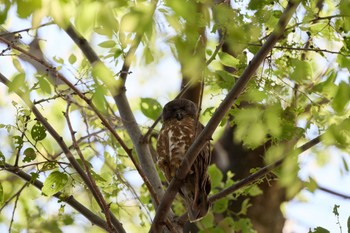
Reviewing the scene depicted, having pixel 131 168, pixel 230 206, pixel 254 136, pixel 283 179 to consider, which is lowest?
pixel 283 179

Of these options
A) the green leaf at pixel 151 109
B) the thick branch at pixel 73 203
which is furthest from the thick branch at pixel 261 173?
the green leaf at pixel 151 109

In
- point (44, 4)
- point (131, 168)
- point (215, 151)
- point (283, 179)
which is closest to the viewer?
point (44, 4)

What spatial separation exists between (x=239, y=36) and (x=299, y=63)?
0.37m

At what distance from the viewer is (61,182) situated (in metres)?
2.95

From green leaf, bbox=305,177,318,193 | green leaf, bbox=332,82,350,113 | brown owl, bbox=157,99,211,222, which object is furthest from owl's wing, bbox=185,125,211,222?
green leaf, bbox=332,82,350,113

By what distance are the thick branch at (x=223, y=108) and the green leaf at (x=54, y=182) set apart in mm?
476

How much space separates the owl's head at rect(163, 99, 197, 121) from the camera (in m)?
4.34

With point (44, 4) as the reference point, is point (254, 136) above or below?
below

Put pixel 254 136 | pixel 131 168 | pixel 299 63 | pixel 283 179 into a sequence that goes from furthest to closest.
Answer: pixel 131 168 → pixel 299 63 → pixel 254 136 → pixel 283 179

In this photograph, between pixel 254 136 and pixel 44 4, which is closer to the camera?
pixel 44 4

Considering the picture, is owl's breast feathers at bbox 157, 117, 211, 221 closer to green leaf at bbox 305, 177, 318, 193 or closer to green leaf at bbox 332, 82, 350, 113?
green leaf at bbox 305, 177, 318, 193

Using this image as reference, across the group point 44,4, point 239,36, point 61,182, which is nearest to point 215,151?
point 61,182

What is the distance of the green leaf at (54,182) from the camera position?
9.66 feet

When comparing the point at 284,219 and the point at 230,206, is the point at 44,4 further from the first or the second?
the point at 284,219
